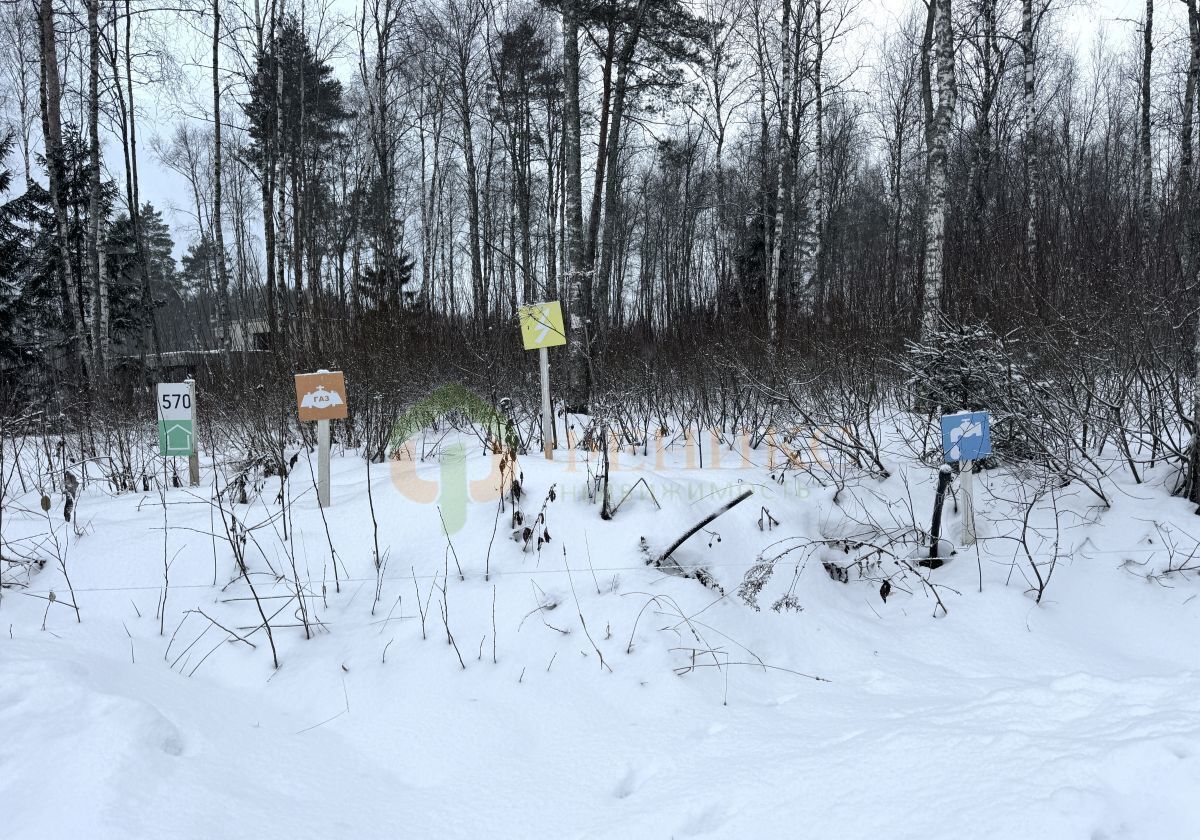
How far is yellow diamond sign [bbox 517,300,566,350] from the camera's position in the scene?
3.94 m

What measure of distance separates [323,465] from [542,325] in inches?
61.9

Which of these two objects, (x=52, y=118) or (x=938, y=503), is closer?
(x=938, y=503)

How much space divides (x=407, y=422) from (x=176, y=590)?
2523mm

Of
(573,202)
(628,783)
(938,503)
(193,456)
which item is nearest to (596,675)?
(628,783)

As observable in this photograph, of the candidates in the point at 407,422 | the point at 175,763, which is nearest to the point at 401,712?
the point at 175,763

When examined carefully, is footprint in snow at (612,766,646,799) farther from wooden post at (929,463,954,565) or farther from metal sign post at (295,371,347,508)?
metal sign post at (295,371,347,508)

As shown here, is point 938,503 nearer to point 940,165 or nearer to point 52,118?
point 940,165

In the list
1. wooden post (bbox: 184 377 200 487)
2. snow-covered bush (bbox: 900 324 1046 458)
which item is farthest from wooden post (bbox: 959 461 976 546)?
wooden post (bbox: 184 377 200 487)

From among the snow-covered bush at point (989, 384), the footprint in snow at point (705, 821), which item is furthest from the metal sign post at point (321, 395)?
the snow-covered bush at point (989, 384)

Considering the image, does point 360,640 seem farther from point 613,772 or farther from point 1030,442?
point 1030,442

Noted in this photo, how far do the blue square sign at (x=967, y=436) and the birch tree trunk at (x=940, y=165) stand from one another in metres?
3.26

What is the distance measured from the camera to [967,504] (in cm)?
299

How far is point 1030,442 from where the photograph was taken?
11.3 feet

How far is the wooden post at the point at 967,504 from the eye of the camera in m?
2.93
